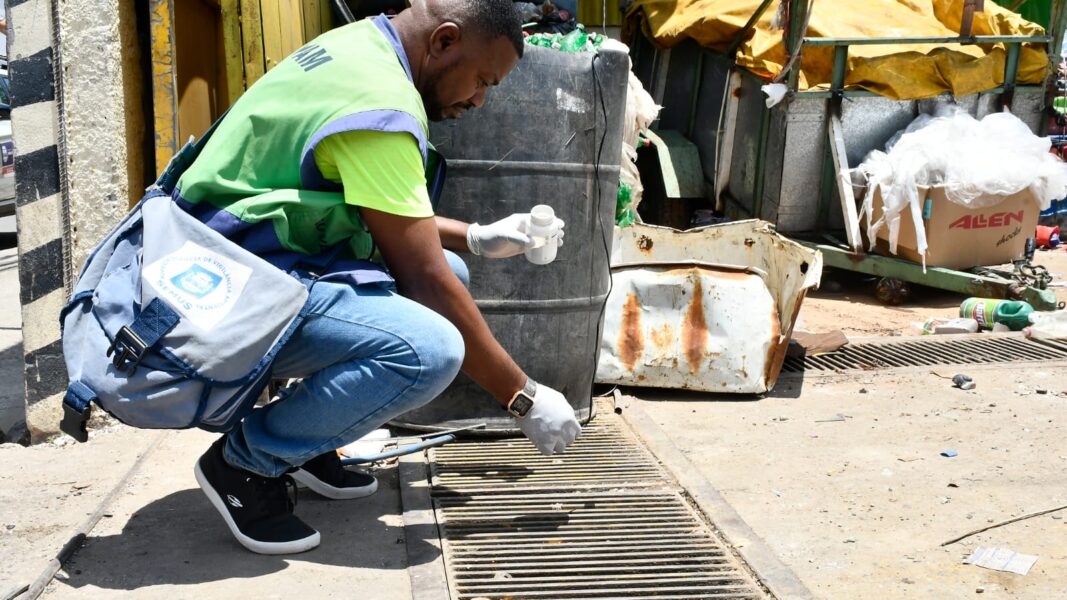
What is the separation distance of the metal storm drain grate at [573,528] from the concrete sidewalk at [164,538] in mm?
164

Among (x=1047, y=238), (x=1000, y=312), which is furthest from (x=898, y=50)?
(x=1047, y=238)

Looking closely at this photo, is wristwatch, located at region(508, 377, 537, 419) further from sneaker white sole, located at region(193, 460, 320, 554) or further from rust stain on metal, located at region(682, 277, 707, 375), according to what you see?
rust stain on metal, located at region(682, 277, 707, 375)

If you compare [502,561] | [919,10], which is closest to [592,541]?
[502,561]

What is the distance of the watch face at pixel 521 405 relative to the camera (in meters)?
2.46

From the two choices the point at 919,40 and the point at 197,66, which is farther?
the point at 919,40

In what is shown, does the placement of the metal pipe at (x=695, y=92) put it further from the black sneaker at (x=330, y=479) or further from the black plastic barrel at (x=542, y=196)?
the black sneaker at (x=330, y=479)

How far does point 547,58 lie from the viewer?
10.1ft

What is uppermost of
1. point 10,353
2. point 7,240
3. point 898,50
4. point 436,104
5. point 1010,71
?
point 436,104

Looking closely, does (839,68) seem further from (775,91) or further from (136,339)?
(136,339)

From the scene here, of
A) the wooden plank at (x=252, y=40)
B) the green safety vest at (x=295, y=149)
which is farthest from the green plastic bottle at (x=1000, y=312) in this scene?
the green safety vest at (x=295, y=149)

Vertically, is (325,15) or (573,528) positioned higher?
(325,15)

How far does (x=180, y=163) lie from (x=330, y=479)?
0.91 m

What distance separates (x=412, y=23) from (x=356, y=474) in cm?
120

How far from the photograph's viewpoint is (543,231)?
267 centimetres
